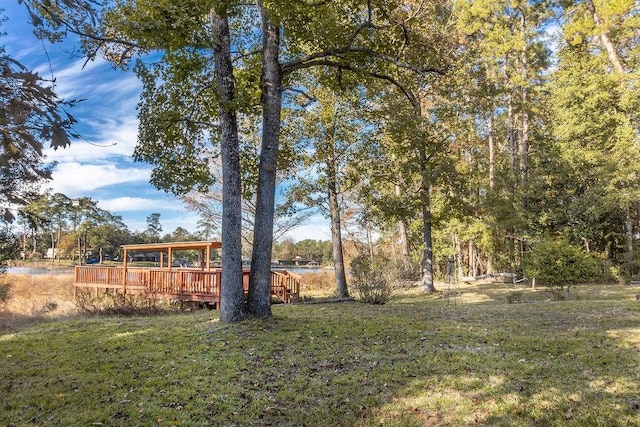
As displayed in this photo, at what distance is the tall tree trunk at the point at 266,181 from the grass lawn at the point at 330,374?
24.2 inches

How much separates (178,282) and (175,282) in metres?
0.17

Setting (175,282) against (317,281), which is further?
(317,281)

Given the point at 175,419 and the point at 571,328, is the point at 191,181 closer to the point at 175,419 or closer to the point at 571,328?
the point at 175,419

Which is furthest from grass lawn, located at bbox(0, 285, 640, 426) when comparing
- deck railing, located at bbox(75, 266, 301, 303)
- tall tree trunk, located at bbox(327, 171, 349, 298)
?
tall tree trunk, located at bbox(327, 171, 349, 298)

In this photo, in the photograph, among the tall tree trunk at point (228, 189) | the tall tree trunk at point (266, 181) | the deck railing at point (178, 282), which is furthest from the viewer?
the deck railing at point (178, 282)

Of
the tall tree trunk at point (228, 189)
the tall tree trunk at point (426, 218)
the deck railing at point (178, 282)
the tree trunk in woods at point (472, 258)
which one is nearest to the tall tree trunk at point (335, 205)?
the deck railing at point (178, 282)

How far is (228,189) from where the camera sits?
692 centimetres

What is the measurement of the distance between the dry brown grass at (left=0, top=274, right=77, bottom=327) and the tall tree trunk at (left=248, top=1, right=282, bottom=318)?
256 inches

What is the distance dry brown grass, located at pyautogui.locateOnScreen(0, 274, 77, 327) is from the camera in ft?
36.1

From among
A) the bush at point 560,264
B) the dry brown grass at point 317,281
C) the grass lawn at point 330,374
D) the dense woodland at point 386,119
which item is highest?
the dense woodland at point 386,119

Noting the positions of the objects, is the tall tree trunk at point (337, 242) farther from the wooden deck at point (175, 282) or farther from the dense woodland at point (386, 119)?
the wooden deck at point (175, 282)

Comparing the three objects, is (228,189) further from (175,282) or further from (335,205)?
(175,282)

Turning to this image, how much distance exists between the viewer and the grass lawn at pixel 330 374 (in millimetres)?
3295

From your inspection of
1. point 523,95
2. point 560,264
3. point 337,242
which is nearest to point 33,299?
point 337,242
